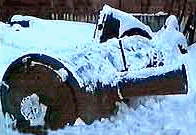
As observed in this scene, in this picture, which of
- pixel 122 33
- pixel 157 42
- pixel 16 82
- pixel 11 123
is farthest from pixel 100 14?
pixel 11 123

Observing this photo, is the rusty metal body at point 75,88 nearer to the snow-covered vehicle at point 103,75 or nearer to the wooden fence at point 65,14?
the snow-covered vehicle at point 103,75

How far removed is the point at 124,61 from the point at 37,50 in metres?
0.77

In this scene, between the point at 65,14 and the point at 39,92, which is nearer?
the point at 65,14

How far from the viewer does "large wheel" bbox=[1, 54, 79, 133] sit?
4344 millimetres

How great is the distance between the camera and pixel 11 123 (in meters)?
4.41

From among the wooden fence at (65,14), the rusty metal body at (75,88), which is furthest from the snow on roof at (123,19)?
the rusty metal body at (75,88)

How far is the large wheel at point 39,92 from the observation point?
4344mm

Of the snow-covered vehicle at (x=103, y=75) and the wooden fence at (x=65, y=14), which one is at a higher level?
the wooden fence at (x=65, y=14)

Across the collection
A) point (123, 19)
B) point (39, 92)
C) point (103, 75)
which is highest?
point (123, 19)

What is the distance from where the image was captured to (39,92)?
14.3 feet

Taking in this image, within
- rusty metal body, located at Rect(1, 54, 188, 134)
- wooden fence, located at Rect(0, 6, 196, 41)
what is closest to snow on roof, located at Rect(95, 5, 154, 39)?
wooden fence, located at Rect(0, 6, 196, 41)

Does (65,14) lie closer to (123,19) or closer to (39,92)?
(123,19)

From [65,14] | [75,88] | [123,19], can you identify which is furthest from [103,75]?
[65,14]

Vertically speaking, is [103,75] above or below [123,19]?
below
